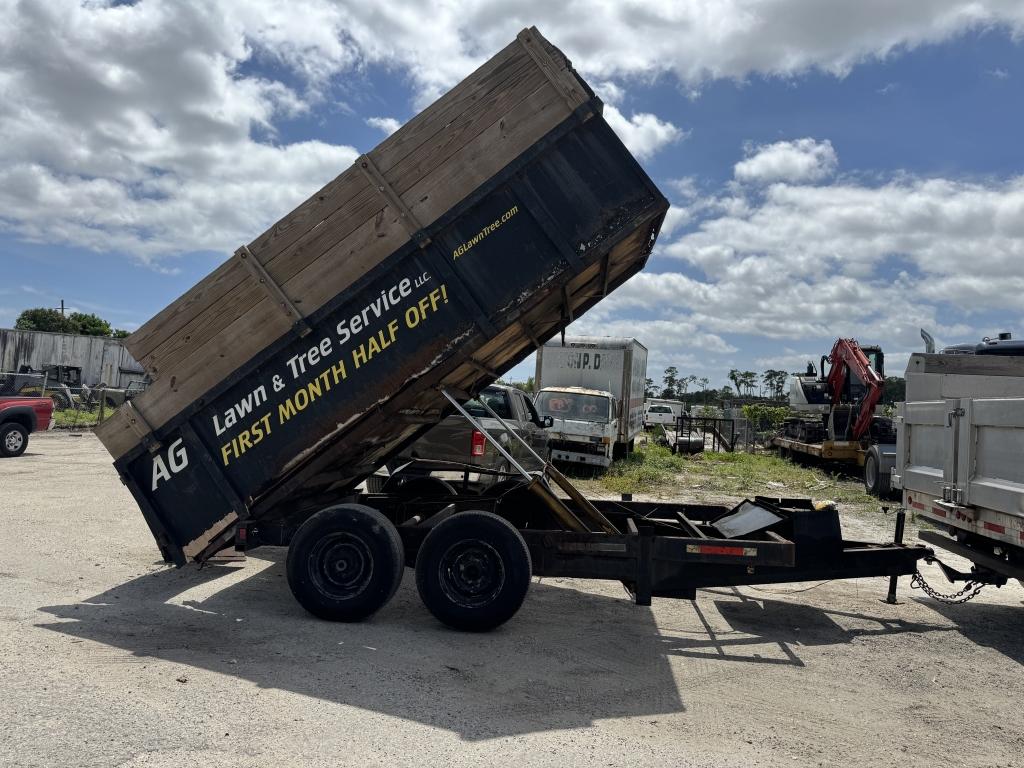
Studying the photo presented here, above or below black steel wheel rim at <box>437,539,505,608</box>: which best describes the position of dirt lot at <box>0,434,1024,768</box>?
below

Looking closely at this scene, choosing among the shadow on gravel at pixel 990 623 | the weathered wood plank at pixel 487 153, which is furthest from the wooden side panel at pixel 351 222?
the shadow on gravel at pixel 990 623

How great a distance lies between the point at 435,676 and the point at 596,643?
1.40 meters

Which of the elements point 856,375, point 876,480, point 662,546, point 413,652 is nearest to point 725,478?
point 876,480

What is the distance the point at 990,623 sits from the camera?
630 cm

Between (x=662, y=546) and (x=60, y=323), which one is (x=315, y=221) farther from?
(x=60, y=323)

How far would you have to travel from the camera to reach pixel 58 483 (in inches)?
487

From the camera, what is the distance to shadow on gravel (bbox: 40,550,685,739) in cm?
416

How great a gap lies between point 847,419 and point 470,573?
16.6m

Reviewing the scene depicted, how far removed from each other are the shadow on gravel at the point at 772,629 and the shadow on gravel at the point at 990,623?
10.2 inches

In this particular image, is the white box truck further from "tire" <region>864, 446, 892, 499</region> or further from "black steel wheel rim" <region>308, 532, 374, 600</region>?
"black steel wheel rim" <region>308, 532, 374, 600</region>

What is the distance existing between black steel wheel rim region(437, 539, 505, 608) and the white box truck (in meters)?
11.1

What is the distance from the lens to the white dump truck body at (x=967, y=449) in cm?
528

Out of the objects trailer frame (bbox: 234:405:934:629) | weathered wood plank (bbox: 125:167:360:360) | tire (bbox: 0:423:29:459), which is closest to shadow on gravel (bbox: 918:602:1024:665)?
trailer frame (bbox: 234:405:934:629)

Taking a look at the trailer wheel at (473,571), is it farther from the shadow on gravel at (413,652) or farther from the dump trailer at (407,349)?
the shadow on gravel at (413,652)
